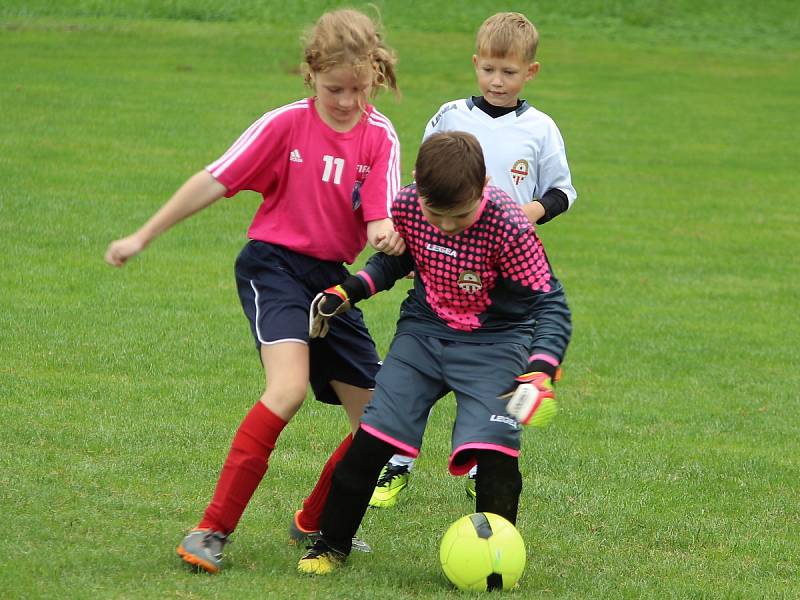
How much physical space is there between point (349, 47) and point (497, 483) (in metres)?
1.67

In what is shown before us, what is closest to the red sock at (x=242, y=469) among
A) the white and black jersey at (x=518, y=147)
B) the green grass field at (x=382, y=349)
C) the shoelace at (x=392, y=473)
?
the green grass field at (x=382, y=349)

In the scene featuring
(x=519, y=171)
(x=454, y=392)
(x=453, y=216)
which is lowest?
(x=454, y=392)

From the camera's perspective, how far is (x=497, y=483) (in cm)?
468

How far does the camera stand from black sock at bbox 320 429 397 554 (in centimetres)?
464

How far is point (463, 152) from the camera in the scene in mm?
4453

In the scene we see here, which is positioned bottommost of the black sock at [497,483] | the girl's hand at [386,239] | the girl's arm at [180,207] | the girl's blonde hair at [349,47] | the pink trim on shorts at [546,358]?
the black sock at [497,483]

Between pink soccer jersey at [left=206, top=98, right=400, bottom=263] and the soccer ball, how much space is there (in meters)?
1.18

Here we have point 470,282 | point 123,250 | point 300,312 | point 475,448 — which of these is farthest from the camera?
point 300,312

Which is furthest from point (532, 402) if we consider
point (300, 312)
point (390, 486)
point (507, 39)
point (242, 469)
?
point (507, 39)

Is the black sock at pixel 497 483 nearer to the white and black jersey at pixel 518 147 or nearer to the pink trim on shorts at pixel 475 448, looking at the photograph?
the pink trim on shorts at pixel 475 448

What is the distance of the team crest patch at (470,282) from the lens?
15.3ft

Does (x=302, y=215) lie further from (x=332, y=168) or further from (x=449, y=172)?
(x=449, y=172)

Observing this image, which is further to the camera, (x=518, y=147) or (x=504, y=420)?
(x=518, y=147)

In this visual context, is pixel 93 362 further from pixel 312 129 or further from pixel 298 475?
pixel 312 129
